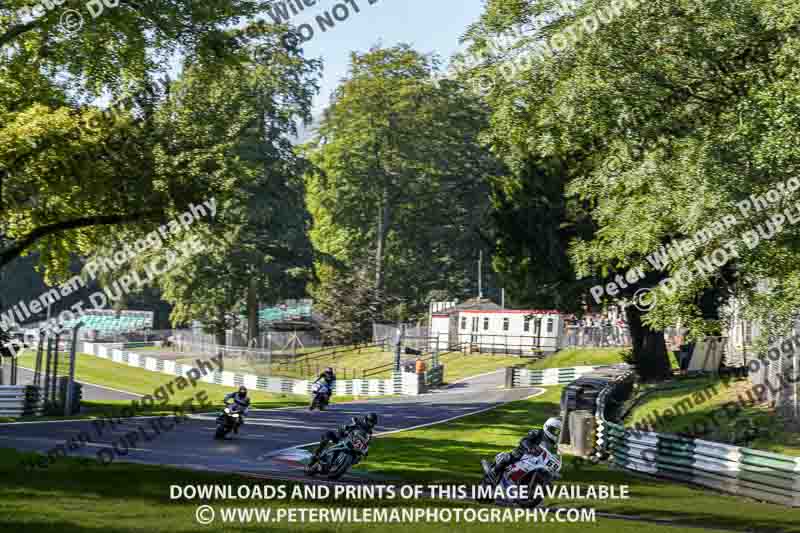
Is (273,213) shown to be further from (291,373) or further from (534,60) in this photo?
(534,60)

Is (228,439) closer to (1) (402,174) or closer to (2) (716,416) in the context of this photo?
(2) (716,416)

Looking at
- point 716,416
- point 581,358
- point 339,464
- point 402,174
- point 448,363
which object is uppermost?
point 402,174

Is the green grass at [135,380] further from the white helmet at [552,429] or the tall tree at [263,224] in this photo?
the white helmet at [552,429]

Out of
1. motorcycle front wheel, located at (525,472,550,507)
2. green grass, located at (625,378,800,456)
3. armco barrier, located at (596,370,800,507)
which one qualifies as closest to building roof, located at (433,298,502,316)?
green grass, located at (625,378,800,456)

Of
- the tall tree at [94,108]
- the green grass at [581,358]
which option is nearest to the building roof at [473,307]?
the green grass at [581,358]

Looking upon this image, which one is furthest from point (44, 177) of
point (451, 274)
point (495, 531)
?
point (451, 274)

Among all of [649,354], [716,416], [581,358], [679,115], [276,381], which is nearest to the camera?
[679,115]

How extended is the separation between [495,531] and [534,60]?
39.7 ft

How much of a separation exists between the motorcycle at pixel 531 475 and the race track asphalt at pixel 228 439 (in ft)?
18.0

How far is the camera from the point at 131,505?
550 inches

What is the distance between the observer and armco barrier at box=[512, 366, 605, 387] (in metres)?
46.4

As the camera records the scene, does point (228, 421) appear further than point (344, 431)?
Yes

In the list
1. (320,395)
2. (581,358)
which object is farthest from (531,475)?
(581,358)

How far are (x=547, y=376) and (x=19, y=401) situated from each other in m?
24.9
